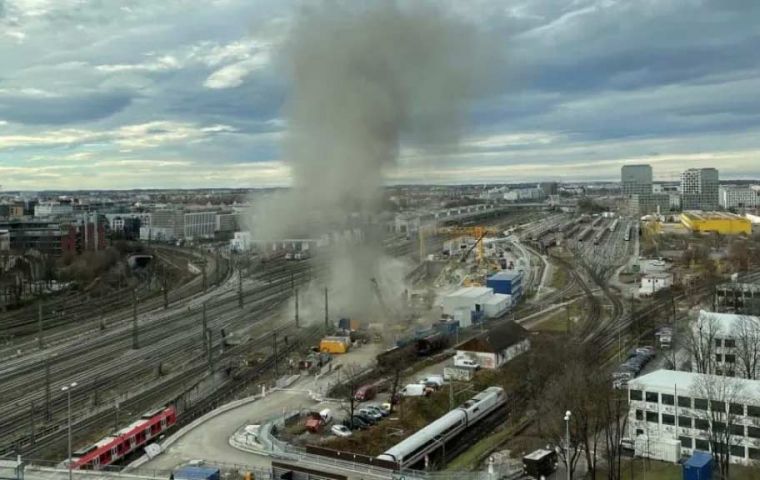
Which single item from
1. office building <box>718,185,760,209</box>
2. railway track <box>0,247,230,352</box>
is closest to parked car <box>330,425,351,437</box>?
railway track <box>0,247,230,352</box>

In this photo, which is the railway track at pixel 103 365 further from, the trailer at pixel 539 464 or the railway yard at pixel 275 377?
the trailer at pixel 539 464

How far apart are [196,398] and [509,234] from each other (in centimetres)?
4372

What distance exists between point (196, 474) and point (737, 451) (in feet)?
23.4

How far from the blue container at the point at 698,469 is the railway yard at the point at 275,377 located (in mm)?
1848

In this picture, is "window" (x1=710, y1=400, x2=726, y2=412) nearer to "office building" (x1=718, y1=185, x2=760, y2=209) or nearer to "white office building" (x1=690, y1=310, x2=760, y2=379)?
"white office building" (x1=690, y1=310, x2=760, y2=379)

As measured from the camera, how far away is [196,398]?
544 inches

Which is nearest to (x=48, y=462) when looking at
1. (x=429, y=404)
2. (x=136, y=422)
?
(x=136, y=422)

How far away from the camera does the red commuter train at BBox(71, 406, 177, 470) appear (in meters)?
9.66

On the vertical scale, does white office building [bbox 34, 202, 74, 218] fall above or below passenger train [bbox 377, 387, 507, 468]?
above

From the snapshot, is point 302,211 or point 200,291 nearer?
point 302,211

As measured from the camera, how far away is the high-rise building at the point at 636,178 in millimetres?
108394

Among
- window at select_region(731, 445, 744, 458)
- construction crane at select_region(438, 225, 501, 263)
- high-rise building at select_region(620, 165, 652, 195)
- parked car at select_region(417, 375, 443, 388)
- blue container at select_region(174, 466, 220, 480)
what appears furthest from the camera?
high-rise building at select_region(620, 165, 652, 195)

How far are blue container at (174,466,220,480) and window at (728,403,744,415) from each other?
6792mm

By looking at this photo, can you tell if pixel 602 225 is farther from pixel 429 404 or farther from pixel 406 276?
pixel 429 404
